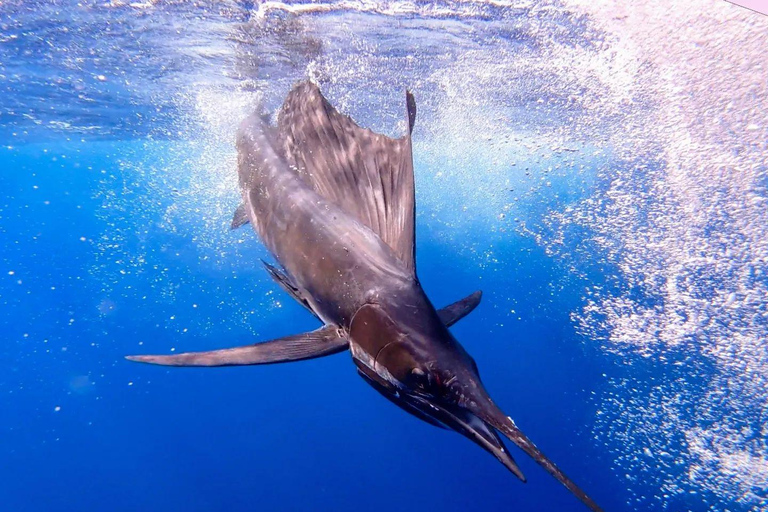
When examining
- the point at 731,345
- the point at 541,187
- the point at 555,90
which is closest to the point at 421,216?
the point at 541,187

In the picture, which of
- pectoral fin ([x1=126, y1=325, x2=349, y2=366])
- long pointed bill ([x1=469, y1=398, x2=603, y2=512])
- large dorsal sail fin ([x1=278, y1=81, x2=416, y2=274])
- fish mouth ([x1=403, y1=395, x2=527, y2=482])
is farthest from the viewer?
large dorsal sail fin ([x1=278, y1=81, x2=416, y2=274])

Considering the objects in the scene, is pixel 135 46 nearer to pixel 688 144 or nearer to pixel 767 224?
pixel 688 144

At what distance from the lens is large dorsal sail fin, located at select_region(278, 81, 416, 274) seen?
8.80 feet

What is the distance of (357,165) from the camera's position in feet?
9.95

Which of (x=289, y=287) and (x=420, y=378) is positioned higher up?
(x=420, y=378)

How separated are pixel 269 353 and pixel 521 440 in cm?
152

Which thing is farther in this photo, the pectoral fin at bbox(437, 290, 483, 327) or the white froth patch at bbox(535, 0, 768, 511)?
the white froth patch at bbox(535, 0, 768, 511)

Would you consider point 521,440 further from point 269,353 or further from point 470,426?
point 269,353

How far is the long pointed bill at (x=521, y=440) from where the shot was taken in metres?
1.62

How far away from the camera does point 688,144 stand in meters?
8.62

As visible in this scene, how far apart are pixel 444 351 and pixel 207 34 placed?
7.58 m

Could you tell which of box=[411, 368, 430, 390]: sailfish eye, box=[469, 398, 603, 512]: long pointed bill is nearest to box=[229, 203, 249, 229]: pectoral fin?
box=[411, 368, 430, 390]: sailfish eye

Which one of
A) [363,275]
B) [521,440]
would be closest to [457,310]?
[363,275]

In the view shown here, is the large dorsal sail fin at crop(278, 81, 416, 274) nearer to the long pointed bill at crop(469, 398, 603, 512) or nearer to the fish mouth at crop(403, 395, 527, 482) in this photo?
the fish mouth at crop(403, 395, 527, 482)
